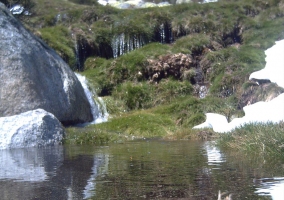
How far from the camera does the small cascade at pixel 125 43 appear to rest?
26.7 metres

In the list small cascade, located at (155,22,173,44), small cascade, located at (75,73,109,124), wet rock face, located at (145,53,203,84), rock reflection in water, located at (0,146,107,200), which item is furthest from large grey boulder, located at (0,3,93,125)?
small cascade, located at (155,22,173,44)

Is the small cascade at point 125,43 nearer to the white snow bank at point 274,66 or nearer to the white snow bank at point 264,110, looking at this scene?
the white snow bank at point 274,66

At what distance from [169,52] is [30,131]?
38.0 ft

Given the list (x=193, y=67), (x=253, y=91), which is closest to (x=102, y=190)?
(x=253, y=91)

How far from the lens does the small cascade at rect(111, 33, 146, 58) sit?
2672cm

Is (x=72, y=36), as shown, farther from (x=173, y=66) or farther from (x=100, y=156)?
(x=100, y=156)

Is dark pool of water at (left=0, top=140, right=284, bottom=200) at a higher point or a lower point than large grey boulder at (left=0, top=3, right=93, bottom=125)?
lower

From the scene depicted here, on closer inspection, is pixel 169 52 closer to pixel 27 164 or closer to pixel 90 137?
pixel 90 137

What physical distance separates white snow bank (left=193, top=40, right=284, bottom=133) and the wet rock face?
3075 millimetres

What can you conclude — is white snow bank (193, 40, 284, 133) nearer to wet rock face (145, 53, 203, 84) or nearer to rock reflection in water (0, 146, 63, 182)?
wet rock face (145, 53, 203, 84)

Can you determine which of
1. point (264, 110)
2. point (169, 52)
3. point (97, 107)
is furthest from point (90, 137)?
point (169, 52)

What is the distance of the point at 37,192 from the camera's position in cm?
657

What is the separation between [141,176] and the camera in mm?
7523

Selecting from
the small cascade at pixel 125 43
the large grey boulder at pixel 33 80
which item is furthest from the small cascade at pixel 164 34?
the large grey boulder at pixel 33 80
